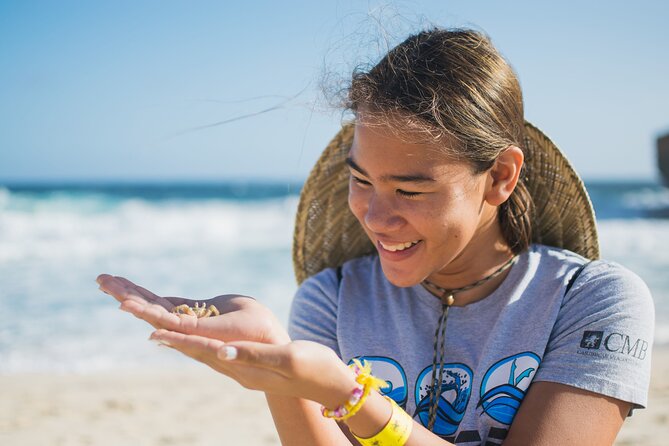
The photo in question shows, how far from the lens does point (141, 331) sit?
6168 millimetres

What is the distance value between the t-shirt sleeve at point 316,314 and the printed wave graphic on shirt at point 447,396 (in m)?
0.26

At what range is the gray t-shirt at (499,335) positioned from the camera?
162 centimetres

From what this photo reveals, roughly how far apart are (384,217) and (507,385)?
1.68ft

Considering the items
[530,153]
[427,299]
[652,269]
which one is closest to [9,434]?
[427,299]

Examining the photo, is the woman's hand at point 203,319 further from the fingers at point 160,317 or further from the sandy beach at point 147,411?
the sandy beach at point 147,411

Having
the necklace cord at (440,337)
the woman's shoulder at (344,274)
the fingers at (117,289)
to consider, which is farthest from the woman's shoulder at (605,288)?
the fingers at (117,289)

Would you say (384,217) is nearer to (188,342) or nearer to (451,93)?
(451,93)

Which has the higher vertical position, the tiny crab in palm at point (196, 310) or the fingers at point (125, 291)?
the fingers at point (125, 291)

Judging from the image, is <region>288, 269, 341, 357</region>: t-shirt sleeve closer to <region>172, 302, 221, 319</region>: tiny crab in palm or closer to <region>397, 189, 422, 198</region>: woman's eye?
<region>397, 189, 422, 198</region>: woman's eye

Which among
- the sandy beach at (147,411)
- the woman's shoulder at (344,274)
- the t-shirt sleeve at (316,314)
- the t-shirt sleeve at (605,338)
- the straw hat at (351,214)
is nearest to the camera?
the t-shirt sleeve at (605,338)

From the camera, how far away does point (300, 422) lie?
1.40 metres

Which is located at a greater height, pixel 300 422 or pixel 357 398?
pixel 357 398

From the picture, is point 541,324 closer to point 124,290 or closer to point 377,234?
point 377,234

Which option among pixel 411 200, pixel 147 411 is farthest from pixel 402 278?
pixel 147 411
